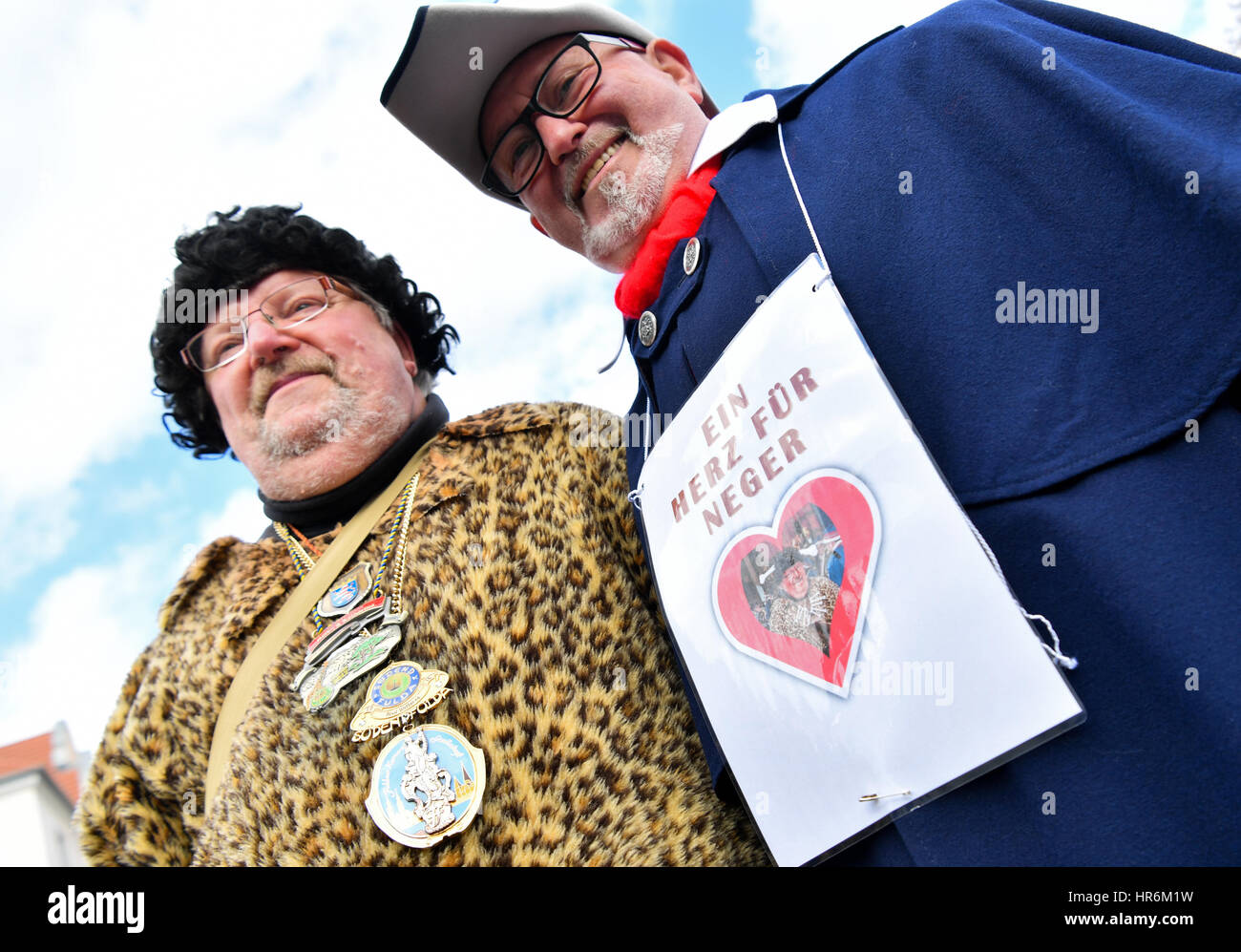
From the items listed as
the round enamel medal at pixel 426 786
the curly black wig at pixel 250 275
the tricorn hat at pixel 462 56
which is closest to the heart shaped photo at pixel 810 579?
the round enamel medal at pixel 426 786

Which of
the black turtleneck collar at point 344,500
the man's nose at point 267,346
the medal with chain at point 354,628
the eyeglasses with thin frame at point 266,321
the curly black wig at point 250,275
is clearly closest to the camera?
the medal with chain at point 354,628

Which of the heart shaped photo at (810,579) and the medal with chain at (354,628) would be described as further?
the medal with chain at (354,628)

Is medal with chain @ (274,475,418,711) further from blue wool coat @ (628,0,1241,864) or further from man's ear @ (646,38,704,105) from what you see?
man's ear @ (646,38,704,105)

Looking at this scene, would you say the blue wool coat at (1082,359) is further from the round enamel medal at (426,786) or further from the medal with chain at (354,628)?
the medal with chain at (354,628)

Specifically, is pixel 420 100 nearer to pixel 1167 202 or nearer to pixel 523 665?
pixel 523 665

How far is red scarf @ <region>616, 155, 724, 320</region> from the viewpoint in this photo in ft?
6.36

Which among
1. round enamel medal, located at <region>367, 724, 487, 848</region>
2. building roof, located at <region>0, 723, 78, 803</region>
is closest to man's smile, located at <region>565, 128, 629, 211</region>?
round enamel medal, located at <region>367, 724, 487, 848</region>

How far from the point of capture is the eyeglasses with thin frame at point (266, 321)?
2688 millimetres

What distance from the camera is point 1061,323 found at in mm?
1239

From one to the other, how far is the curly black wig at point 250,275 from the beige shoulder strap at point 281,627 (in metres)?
0.98

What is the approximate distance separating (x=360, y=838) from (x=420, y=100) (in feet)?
6.32

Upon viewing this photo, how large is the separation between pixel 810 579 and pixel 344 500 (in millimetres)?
1545

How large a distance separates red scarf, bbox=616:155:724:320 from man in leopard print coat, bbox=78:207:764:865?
521mm
